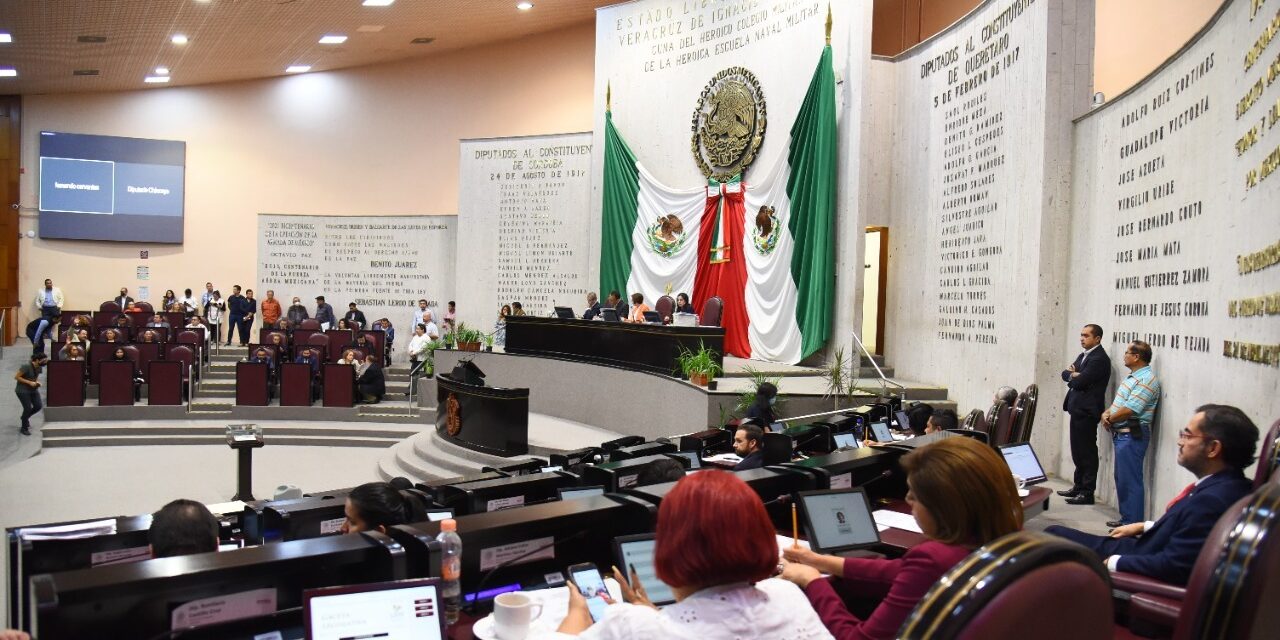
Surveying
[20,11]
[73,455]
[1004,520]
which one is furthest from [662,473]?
[20,11]

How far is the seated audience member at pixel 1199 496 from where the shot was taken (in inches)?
111

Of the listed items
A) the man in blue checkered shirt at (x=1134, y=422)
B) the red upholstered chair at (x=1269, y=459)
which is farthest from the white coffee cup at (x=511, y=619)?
the man in blue checkered shirt at (x=1134, y=422)

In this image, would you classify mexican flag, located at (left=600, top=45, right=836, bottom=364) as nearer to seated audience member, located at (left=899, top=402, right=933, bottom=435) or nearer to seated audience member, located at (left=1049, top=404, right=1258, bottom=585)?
seated audience member, located at (left=899, top=402, right=933, bottom=435)

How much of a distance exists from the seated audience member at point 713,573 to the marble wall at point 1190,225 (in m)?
3.70

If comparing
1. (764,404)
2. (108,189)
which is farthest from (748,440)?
(108,189)

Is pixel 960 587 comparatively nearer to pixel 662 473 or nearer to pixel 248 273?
pixel 662 473

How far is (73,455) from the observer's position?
34.6ft

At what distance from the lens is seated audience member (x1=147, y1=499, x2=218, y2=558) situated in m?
2.65

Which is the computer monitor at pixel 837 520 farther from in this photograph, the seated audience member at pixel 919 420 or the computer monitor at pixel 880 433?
the seated audience member at pixel 919 420

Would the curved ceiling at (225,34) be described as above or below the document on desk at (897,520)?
above

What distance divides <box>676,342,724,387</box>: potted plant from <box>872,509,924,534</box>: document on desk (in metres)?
5.44

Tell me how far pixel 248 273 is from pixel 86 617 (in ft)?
65.1

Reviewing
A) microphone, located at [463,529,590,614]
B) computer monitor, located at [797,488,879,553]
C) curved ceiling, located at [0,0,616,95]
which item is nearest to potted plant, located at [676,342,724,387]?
computer monitor, located at [797,488,879,553]

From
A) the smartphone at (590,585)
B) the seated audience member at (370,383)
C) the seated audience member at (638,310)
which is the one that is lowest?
the seated audience member at (370,383)
